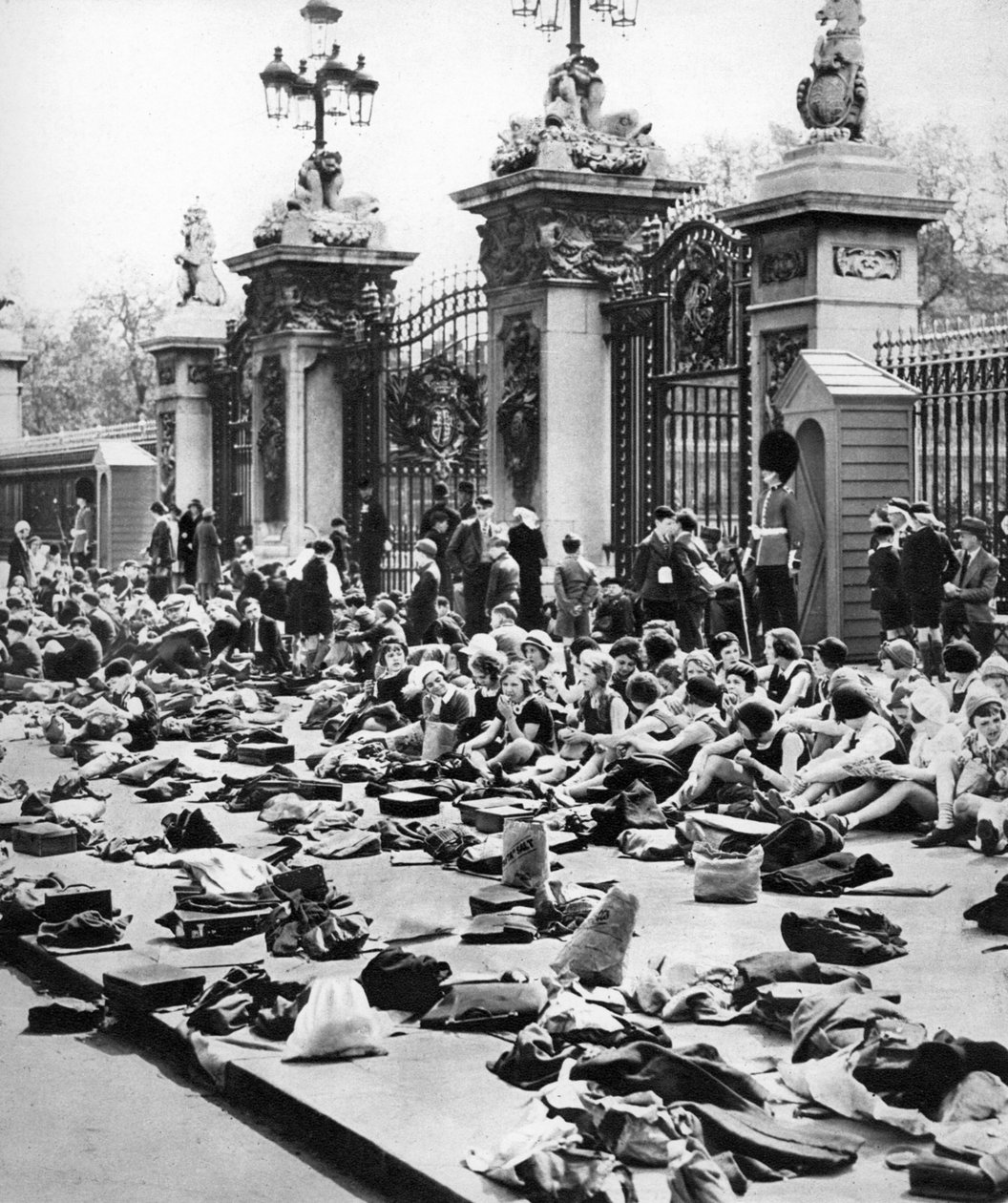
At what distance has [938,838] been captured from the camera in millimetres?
9523

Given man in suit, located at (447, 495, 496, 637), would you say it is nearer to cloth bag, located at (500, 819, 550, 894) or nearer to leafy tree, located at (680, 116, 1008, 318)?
cloth bag, located at (500, 819, 550, 894)

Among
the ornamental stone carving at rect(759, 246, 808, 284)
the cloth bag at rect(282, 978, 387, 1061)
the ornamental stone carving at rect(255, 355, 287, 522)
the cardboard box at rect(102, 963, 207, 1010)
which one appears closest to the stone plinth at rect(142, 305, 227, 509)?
the ornamental stone carving at rect(255, 355, 287, 522)

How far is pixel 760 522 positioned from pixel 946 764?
5.35 meters

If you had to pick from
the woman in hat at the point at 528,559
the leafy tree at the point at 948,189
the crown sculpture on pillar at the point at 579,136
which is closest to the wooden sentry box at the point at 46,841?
the woman in hat at the point at 528,559

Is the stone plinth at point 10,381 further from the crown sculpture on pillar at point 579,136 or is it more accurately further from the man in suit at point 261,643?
the crown sculpture on pillar at point 579,136

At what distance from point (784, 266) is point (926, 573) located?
2.94 metres

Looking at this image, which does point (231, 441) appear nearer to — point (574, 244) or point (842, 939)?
point (574, 244)

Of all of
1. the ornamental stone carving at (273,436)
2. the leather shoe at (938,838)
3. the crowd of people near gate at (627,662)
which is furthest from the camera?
the ornamental stone carving at (273,436)

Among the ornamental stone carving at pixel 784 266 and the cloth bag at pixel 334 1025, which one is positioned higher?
the ornamental stone carving at pixel 784 266

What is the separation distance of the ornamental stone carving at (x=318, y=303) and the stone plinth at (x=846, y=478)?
9.83m

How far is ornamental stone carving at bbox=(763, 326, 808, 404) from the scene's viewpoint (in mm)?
15430

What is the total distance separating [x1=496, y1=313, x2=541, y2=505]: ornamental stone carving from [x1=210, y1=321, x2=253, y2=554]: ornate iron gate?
7455mm

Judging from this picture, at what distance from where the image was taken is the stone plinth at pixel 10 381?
28781 mm

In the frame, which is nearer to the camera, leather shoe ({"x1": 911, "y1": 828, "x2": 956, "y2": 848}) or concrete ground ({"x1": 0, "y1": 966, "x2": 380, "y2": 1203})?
concrete ground ({"x1": 0, "y1": 966, "x2": 380, "y2": 1203})
